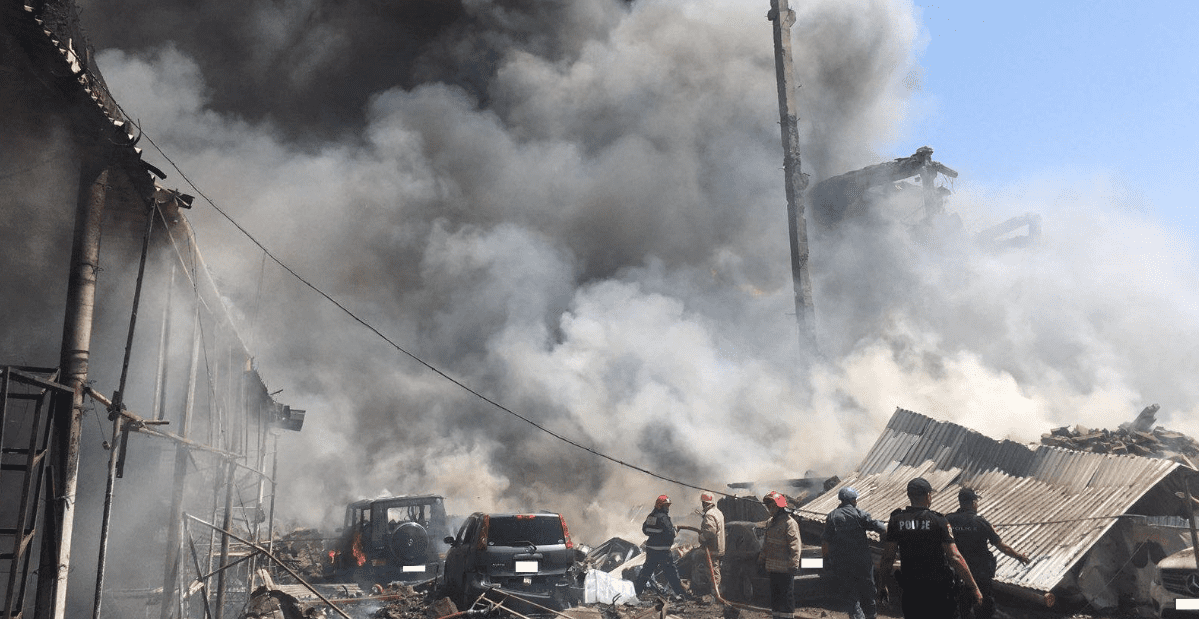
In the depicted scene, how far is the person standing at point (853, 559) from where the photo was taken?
7348 mm

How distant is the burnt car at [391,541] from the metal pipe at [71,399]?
25.9 ft

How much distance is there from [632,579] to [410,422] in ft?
57.2

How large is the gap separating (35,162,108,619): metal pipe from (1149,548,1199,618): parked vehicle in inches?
394

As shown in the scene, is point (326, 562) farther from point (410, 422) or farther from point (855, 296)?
point (855, 296)

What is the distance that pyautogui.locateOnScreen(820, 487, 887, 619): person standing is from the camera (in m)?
7.35

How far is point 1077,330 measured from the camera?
25.4 meters

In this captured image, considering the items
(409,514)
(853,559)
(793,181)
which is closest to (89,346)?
(853,559)

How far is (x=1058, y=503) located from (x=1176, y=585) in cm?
216

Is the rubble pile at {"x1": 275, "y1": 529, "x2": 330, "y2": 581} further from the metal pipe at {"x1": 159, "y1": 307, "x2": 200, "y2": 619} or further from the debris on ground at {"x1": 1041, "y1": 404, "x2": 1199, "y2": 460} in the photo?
the debris on ground at {"x1": 1041, "y1": 404, "x2": 1199, "y2": 460}

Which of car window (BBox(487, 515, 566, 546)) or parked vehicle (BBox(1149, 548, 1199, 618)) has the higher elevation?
car window (BBox(487, 515, 566, 546))

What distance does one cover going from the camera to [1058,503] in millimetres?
9609

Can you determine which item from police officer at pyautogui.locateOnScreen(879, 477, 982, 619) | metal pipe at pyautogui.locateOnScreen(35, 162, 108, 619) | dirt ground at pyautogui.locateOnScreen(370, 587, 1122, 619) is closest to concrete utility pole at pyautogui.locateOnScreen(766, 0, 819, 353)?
dirt ground at pyautogui.locateOnScreen(370, 587, 1122, 619)

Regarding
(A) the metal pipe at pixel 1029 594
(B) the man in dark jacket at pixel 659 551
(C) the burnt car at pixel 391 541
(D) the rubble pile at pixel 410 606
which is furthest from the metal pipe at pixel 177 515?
(A) the metal pipe at pixel 1029 594

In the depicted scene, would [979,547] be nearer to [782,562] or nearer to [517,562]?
[782,562]
